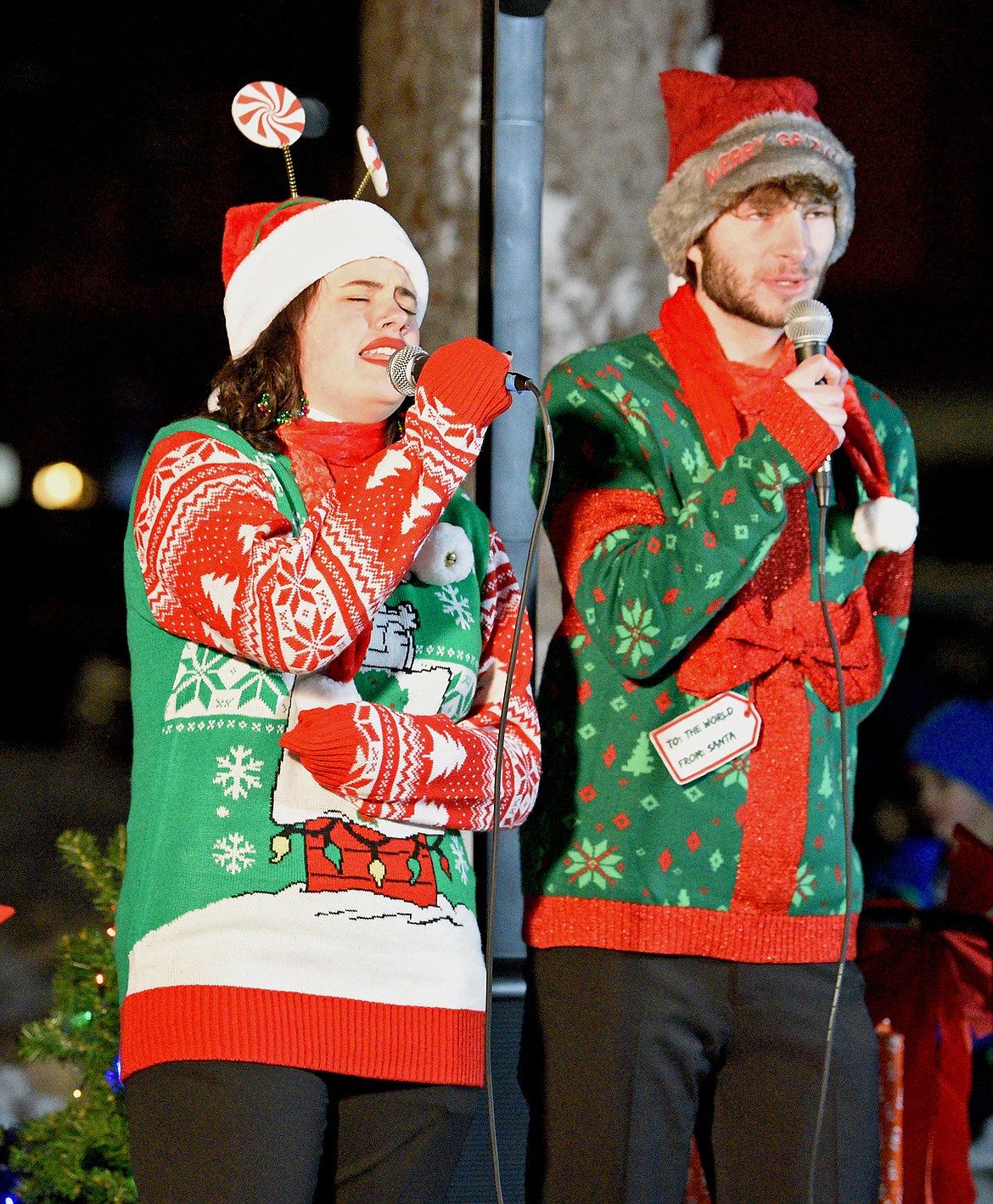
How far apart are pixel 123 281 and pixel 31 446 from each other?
38 centimetres

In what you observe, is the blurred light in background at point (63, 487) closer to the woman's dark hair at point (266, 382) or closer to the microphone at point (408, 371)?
the woman's dark hair at point (266, 382)

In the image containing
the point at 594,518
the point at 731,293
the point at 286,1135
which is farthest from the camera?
the point at 731,293

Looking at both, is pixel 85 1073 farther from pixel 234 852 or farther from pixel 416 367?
pixel 416 367

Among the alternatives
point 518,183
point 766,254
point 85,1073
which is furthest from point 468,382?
point 85,1073

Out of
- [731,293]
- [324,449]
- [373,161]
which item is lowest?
[324,449]

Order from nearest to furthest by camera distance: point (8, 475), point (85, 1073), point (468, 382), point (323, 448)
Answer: point (468, 382) < point (323, 448) < point (85, 1073) < point (8, 475)

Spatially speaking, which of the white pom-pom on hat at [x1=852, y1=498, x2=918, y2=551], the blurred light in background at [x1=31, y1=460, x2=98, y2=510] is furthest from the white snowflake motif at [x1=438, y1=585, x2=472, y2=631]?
the blurred light in background at [x1=31, y1=460, x2=98, y2=510]

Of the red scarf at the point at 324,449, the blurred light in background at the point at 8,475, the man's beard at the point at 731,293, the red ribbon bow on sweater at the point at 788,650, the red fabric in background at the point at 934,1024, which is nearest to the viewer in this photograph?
the red scarf at the point at 324,449

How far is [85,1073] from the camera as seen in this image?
230 centimetres

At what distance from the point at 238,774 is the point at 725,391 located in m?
0.83

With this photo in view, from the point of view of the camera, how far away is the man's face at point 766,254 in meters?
1.91

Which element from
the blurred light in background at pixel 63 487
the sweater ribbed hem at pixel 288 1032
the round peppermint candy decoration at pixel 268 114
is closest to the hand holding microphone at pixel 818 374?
the round peppermint candy decoration at pixel 268 114

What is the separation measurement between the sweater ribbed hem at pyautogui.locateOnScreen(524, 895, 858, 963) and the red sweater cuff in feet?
1.72

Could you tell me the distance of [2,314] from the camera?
2.99 meters
